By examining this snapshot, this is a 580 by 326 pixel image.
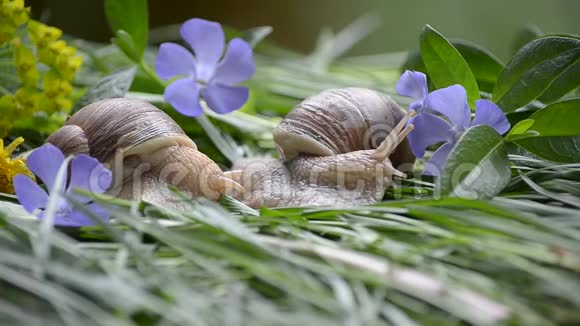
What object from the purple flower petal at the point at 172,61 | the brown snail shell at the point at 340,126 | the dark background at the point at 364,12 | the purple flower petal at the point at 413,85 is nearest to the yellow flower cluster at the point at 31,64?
the purple flower petal at the point at 172,61

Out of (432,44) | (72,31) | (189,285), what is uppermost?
(432,44)

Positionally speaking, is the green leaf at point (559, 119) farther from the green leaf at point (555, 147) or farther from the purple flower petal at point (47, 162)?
the purple flower petal at point (47, 162)

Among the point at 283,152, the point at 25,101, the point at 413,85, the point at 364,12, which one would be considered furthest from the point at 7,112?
the point at 364,12

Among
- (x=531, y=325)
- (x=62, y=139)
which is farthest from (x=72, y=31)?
(x=531, y=325)

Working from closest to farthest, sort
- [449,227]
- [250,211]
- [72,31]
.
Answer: [449,227]
[250,211]
[72,31]

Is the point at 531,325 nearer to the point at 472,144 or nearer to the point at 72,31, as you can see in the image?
the point at 472,144

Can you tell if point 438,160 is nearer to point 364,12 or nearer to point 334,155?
point 334,155
